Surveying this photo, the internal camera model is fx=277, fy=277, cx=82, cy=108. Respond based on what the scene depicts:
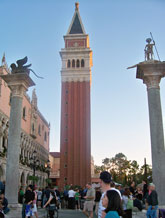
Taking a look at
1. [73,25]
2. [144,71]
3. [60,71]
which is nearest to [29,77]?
[144,71]

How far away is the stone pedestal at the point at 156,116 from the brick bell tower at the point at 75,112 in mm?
35702

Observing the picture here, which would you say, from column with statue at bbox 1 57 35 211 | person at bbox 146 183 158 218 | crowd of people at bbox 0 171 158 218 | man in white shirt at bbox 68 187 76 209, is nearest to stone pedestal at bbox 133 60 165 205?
crowd of people at bbox 0 171 158 218

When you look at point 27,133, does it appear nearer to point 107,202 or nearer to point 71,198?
point 71,198

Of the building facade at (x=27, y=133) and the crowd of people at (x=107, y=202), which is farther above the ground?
the building facade at (x=27, y=133)

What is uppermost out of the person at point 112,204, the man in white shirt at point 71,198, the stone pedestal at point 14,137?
the stone pedestal at point 14,137

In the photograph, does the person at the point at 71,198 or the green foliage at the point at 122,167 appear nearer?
the person at the point at 71,198

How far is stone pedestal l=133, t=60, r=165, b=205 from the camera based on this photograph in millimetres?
10953

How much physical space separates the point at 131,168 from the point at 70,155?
2129 centimetres

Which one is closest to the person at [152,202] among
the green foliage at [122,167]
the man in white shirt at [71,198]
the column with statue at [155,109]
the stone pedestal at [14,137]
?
the column with statue at [155,109]

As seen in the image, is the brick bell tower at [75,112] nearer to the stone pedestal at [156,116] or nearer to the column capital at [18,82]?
the column capital at [18,82]

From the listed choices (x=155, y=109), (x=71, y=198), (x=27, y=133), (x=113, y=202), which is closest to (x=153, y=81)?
(x=155, y=109)

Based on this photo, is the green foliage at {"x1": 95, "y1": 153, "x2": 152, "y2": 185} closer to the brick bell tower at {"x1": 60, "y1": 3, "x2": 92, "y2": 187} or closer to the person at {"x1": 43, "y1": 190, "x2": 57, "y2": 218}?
the brick bell tower at {"x1": 60, "y1": 3, "x2": 92, "y2": 187}

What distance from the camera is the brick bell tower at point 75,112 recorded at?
153ft

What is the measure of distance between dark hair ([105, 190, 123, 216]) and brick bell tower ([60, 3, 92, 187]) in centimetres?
4344
